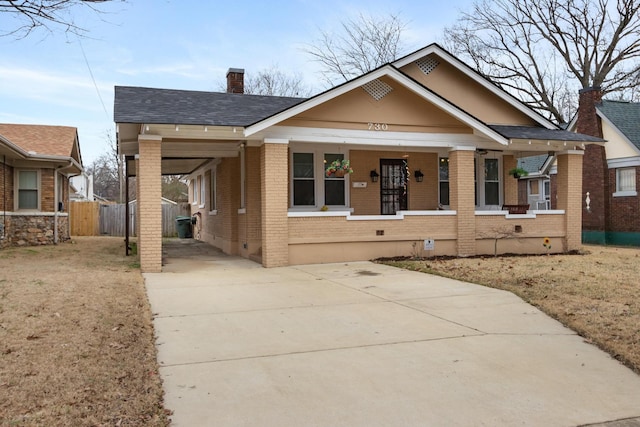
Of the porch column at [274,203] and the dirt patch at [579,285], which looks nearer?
the dirt patch at [579,285]

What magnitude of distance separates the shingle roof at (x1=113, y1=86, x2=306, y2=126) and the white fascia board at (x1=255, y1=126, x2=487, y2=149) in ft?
2.37

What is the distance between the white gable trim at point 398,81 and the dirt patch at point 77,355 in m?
4.64

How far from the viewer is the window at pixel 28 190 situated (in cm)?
1933

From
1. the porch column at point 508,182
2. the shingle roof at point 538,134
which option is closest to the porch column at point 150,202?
the shingle roof at point 538,134

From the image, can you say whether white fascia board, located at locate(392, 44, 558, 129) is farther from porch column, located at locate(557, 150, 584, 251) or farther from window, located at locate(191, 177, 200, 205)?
window, located at locate(191, 177, 200, 205)

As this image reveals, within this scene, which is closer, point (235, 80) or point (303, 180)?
point (303, 180)

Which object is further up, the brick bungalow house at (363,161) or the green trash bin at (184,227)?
the brick bungalow house at (363,161)

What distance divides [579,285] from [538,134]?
280 inches

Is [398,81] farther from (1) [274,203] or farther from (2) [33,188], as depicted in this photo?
(2) [33,188]

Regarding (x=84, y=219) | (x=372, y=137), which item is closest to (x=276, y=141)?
(x=372, y=137)

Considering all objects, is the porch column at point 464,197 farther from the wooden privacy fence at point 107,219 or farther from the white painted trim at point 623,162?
the wooden privacy fence at point 107,219

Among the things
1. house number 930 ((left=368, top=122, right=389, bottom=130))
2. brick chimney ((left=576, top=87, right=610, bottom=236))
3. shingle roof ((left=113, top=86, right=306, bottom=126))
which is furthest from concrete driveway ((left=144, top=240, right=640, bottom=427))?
brick chimney ((left=576, top=87, right=610, bottom=236))

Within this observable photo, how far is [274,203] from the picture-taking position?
12.5 m

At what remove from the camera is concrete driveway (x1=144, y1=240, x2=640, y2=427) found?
4.06 metres
